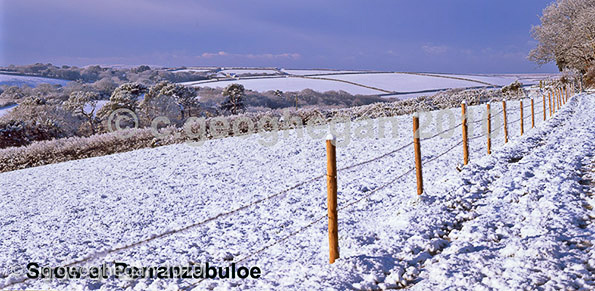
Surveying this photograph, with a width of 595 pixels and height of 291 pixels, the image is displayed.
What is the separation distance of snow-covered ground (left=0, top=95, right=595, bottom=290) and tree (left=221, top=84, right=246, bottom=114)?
2639 cm

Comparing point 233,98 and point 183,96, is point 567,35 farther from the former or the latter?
point 183,96

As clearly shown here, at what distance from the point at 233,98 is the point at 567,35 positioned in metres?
31.5

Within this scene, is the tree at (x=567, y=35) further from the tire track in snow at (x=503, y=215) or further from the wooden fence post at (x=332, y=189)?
the wooden fence post at (x=332, y=189)

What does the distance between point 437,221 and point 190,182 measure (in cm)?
782

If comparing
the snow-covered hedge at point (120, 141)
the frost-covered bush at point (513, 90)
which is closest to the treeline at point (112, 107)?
the snow-covered hedge at point (120, 141)

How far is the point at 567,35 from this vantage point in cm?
3484

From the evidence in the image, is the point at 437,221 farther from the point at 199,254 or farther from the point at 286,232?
the point at 199,254

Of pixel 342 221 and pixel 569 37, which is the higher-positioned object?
pixel 569 37

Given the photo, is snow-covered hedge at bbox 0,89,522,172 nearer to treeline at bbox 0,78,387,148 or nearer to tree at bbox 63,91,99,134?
treeline at bbox 0,78,387,148

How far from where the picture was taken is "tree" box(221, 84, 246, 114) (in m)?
39.5

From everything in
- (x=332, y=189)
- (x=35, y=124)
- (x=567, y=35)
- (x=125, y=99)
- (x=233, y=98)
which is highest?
(x=567, y=35)

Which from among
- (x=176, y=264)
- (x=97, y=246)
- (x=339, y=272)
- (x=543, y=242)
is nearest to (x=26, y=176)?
(x=97, y=246)

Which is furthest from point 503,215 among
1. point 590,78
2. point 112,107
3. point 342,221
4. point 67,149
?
point 590,78

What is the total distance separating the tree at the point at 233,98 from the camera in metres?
39.5
